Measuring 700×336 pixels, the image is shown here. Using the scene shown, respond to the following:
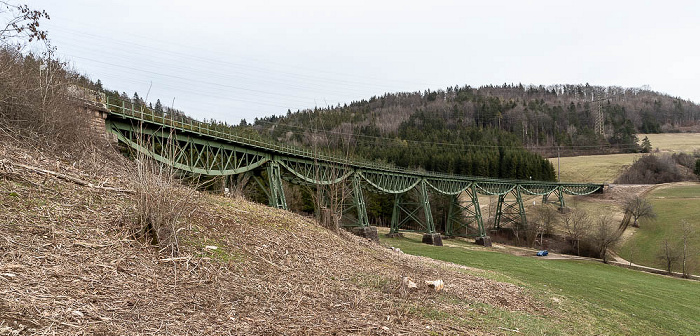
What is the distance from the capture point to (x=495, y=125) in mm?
143875

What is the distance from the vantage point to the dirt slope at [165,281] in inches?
171

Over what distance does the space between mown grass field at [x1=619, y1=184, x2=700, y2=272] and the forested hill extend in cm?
3014

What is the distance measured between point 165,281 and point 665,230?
6462 centimetres

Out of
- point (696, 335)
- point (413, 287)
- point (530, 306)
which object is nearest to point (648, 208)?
point (696, 335)

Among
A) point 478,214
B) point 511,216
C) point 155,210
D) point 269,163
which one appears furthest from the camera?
point 511,216

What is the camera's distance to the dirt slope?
4.34m

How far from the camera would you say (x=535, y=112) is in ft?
490

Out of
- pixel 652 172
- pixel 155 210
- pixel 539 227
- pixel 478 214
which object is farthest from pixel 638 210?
pixel 155 210

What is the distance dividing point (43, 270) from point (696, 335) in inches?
684

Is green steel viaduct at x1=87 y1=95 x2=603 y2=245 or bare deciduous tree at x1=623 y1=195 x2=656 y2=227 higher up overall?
green steel viaduct at x1=87 y1=95 x2=603 y2=245

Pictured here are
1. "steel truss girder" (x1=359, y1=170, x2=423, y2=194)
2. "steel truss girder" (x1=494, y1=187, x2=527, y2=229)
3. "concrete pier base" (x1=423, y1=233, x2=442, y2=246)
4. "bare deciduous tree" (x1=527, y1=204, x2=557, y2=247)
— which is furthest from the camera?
"steel truss girder" (x1=494, y1=187, x2=527, y2=229)

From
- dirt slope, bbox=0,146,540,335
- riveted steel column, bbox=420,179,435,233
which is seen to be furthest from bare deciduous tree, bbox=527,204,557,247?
dirt slope, bbox=0,146,540,335

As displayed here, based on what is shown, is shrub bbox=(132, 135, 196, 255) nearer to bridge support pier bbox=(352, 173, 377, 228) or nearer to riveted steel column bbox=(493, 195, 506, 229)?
bridge support pier bbox=(352, 173, 377, 228)

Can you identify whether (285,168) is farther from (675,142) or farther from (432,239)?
(675,142)
